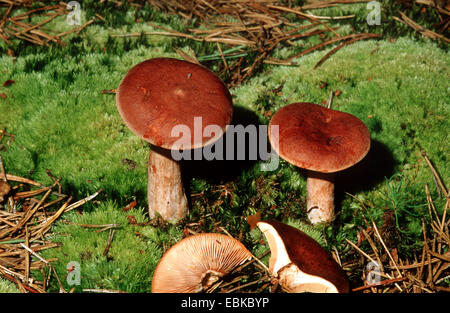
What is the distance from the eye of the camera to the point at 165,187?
246cm

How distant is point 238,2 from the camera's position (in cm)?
425

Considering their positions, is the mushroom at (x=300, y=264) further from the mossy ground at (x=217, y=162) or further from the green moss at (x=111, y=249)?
the green moss at (x=111, y=249)

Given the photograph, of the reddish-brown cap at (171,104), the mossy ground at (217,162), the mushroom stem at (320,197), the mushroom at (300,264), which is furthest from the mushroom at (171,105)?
the mushroom stem at (320,197)

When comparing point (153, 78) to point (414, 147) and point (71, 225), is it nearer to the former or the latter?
point (71, 225)

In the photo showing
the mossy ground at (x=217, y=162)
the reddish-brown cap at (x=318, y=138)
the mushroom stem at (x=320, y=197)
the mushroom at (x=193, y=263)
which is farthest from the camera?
the mushroom stem at (x=320, y=197)

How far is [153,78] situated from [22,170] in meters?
1.33

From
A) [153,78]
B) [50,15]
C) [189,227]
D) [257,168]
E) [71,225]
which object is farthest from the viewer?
[50,15]

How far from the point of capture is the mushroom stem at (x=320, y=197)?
2492 millimetres

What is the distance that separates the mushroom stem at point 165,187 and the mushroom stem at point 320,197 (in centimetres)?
86

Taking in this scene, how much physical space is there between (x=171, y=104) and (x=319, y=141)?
865mm

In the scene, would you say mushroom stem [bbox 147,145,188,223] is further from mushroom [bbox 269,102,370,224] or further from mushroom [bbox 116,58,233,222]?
mushroom [bbox 269,102,370,224]

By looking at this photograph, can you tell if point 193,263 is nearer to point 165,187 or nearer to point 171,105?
point 165,187

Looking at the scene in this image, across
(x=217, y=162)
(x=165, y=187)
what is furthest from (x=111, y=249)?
(x=217, y=162)
